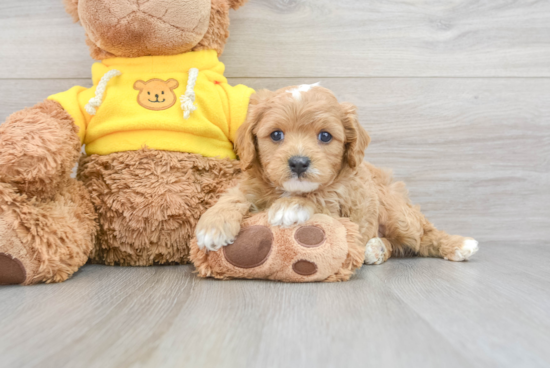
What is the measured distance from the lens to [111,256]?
154 centimetres

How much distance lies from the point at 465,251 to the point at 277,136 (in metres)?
0.87

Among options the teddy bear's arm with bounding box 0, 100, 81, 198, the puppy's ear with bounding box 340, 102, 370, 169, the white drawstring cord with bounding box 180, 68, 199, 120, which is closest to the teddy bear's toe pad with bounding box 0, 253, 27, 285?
the teddy bear's arm with bounding box 0, 100, 81, 198

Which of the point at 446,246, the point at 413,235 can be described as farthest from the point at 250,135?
the point at 446,246

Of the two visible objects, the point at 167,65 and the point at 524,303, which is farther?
the point at 167,65

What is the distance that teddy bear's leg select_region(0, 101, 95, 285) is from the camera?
124 centimetres

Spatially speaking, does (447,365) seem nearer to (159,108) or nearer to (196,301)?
(196,301)

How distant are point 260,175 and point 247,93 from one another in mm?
356

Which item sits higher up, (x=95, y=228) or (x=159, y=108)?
(x=159, y=108)

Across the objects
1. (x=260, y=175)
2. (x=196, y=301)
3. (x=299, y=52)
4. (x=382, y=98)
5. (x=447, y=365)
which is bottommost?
(x=196, y=301)

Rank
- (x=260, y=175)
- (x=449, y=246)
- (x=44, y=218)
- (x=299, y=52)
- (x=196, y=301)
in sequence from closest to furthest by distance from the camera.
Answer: (x=196, y=301), (x=44, y=218), (x=260, y=175), (x=449, y=246), (x=299, y=52)

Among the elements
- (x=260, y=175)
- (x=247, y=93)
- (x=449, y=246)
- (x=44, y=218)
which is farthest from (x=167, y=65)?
(x=449, y=246)

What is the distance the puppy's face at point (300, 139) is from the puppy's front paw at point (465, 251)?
0.61 metres

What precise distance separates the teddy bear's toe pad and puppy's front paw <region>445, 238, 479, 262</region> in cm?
146

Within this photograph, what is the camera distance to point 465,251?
5.44 feet
